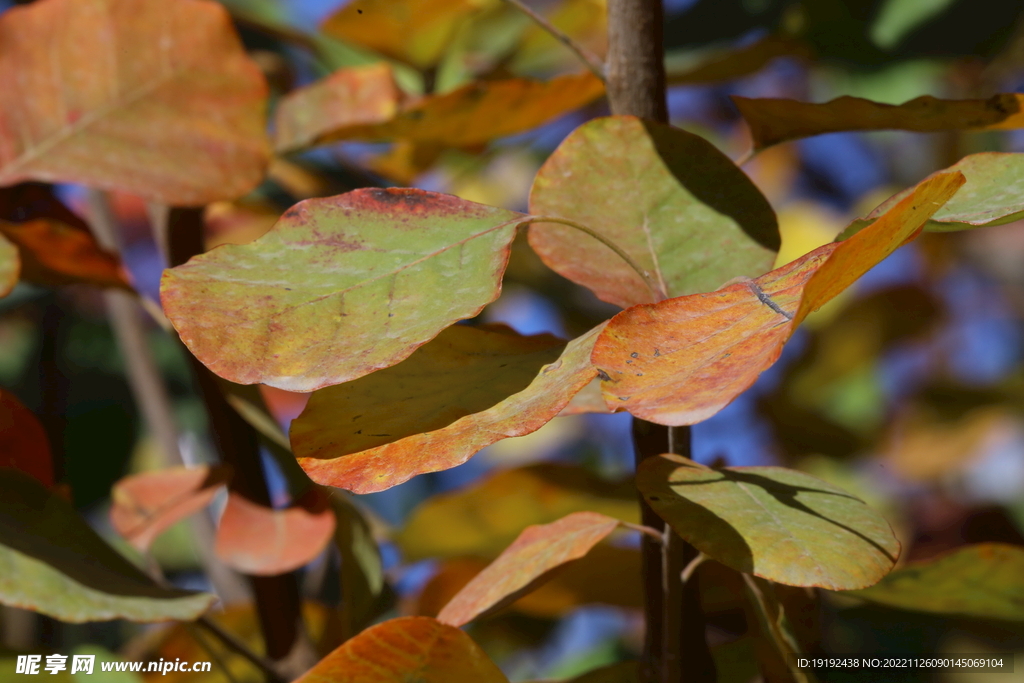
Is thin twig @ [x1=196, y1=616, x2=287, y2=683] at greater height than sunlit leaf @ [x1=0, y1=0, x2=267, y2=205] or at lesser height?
lesser

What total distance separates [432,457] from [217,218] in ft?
2.57

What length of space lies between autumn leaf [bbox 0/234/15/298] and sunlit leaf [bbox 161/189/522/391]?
0.45 feet

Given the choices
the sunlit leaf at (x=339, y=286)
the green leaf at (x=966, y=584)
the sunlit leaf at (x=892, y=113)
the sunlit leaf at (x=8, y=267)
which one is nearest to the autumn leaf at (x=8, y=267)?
the sunlit leaf at (x=8, y=267)

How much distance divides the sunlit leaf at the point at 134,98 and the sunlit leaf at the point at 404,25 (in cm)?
23

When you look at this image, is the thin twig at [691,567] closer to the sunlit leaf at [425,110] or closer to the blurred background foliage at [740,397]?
the blurred background foliage at [740,397]

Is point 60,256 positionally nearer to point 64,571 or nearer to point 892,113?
point 64,571

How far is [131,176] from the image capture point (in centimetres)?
47

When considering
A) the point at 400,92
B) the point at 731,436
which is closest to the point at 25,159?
the point at 400,92

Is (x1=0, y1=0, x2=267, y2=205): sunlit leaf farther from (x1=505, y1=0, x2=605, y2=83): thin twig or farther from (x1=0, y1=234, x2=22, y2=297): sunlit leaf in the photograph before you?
(x1=505, y1=0, x2=605, y2=83): thin twig

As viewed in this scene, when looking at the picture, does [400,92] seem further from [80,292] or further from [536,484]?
[80,292]

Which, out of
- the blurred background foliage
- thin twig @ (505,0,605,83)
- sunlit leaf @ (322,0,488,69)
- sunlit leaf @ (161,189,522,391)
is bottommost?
the blurred background foliage

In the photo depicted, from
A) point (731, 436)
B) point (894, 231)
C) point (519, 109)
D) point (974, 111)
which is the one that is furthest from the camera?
point (731, 436)

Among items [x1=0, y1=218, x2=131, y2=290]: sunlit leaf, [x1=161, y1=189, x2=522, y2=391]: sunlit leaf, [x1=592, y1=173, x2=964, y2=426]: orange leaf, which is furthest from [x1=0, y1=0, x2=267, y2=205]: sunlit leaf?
[x1=592, y1=173, x2=964, y2=426]: orange leaf

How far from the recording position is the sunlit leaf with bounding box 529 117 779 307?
397 millimetres
